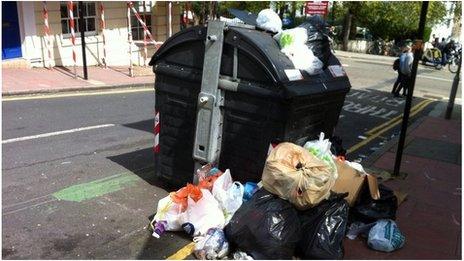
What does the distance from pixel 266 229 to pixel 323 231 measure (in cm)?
48

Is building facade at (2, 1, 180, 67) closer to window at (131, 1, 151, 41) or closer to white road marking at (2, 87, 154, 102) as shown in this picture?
window at (131, 1, 151, 41)

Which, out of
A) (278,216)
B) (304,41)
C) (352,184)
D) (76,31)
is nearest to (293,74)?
(304,41)

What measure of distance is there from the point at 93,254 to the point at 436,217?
325cm

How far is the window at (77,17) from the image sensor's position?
13.8 metres

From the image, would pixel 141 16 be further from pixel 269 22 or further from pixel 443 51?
pixel 443 51

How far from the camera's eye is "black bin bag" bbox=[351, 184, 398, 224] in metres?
4.09

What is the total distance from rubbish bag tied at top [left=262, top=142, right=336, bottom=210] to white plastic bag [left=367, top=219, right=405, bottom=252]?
0.55 metres

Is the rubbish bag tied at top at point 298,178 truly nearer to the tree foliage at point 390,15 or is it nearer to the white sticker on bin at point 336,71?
the white sticker on bin at point 336,71

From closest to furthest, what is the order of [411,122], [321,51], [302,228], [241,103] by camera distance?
[302,228] < [241,103] < [321,51] < [411,122]

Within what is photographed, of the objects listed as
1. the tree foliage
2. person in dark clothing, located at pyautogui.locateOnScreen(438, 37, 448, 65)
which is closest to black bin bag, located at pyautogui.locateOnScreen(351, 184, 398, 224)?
person in dark clothing, located at pyautogui.locateOnScreen(438, 37, 448, 65)

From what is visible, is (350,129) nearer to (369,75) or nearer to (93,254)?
(93,254)

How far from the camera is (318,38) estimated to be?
4.44 meters

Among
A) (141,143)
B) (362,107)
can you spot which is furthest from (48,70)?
(362,107)

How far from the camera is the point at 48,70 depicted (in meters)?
13.1
